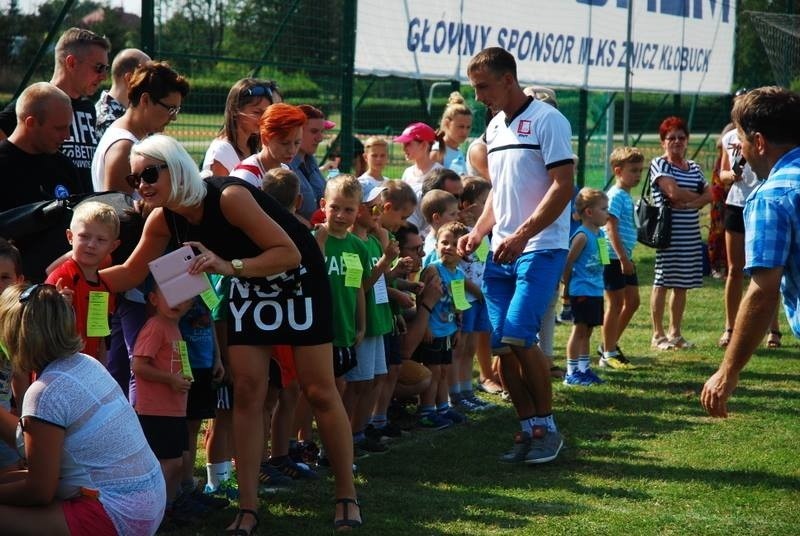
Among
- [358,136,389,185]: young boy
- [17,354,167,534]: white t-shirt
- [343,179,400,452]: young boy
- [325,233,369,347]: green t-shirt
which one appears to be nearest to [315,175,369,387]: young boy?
[325,233,369,347]: green t-shirt

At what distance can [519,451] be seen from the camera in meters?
6.39

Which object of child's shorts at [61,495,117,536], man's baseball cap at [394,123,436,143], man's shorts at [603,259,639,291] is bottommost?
child's shorts at [61,495,117,536]

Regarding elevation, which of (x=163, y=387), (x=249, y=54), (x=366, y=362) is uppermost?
(x=249, y=54)

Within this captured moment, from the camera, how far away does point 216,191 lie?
463 centimetres

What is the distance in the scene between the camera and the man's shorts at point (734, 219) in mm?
9516

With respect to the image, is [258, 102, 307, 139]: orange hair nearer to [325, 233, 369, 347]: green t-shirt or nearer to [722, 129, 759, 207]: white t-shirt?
[325, 233, 369, 347]: green t-shirt

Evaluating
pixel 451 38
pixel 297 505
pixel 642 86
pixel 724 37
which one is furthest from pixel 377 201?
pixel 724 37

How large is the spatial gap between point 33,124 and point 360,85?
9438 mm

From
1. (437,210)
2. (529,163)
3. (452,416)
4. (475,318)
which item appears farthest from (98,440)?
(475,318)

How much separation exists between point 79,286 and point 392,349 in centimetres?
→ 243

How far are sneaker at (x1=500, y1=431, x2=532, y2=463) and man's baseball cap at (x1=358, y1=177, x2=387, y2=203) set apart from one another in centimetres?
160

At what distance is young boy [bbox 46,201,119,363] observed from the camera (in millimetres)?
4703

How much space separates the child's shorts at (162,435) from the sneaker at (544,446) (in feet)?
7.09

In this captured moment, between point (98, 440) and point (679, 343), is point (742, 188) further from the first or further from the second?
point (98, 440)
